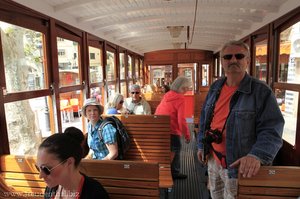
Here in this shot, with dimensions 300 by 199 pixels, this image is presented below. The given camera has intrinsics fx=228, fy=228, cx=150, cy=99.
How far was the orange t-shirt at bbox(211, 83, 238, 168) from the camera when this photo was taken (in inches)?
60.1

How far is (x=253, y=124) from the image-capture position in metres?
1.35

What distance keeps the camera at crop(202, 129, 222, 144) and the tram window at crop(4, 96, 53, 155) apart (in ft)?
5.18

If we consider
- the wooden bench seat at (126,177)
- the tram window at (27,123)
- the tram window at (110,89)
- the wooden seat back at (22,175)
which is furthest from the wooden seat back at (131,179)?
the tram window at (110,89)

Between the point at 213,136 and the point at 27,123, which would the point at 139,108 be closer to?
the point at 27,123

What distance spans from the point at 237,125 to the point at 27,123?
6.29ft

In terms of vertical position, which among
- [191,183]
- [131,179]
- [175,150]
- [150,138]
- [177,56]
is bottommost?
[191,183]

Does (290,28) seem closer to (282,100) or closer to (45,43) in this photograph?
(282,100)

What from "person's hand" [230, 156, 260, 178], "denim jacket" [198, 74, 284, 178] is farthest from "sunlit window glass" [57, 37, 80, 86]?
"person's hand" [230, 156, 260, 178]

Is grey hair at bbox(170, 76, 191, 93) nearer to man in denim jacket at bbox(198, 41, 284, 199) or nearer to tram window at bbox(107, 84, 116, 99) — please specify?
man in denim jacket at bbox(198, 41, 284, 199)

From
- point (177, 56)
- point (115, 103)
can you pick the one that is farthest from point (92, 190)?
point (177, 56)

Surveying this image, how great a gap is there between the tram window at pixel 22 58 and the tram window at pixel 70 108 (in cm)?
45

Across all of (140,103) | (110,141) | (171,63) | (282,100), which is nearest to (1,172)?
(110,141)

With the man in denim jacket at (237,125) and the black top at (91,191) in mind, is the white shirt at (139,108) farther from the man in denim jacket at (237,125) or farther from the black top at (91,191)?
the black top at (91,191)

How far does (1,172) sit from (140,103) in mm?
2224
